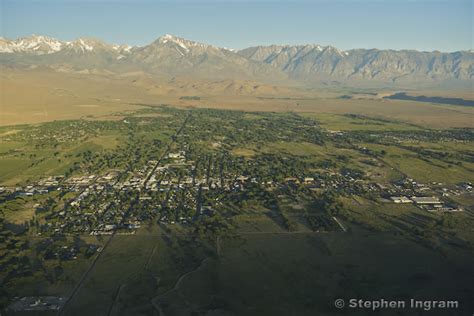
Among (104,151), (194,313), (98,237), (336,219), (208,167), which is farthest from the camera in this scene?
(104,151)

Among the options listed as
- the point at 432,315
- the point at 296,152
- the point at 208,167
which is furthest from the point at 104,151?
the point at 432,315

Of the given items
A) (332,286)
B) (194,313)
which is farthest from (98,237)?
(332,286)

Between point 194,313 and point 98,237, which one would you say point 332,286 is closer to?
point 194,313

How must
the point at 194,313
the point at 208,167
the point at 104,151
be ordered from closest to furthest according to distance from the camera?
the point at 194,313
the point at 208,167
the point at 104,151

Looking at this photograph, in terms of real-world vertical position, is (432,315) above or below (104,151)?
below

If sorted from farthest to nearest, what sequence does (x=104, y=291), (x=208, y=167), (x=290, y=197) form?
(x=208, y=167) < (x=290, y=197) < (x=104, y=291)

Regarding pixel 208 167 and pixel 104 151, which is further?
pixel 104 151

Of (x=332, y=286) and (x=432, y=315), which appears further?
(x=332, y=286)

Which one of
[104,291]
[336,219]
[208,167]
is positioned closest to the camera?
[104,291]

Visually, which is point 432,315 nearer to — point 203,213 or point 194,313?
point 194,313
